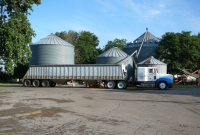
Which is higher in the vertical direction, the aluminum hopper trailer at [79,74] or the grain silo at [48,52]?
the grain silo at [48,52]

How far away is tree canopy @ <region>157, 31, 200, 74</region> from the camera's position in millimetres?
48531

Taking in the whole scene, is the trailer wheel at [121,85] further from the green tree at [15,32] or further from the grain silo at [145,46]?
the grain silo at [145,46]

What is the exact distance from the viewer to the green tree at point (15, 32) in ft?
66.4

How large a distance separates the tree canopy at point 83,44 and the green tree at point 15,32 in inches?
1801

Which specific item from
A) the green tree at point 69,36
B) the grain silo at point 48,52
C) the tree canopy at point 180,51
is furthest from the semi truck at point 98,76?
the green tree at point 69,36

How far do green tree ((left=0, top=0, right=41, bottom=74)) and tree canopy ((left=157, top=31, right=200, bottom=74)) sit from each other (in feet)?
111

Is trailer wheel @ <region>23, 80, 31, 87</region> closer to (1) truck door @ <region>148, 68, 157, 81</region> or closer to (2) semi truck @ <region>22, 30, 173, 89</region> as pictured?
(2) semi truck @ <region>22, 30, 173, 89</region>

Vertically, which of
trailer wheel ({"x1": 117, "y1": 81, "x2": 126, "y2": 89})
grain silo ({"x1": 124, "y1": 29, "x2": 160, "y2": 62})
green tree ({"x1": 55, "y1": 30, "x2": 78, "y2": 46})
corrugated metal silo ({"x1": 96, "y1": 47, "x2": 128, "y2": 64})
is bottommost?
trailer wheel ({"x1": 117, "y1": 81, "x2": 126, "y2": 89})

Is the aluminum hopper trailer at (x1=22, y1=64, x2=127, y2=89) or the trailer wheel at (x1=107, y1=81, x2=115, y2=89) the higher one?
the aluminum hopper trailer at (x1=22, y1=64, x2=127, y2=89)

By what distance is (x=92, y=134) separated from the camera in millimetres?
7355

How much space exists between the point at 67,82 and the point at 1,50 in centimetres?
1375

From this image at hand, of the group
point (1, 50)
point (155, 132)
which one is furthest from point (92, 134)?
point (1, 50)

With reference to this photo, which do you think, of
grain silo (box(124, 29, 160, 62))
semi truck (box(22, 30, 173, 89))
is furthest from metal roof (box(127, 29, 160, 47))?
semi truck (box(22, 30, 173, 89))

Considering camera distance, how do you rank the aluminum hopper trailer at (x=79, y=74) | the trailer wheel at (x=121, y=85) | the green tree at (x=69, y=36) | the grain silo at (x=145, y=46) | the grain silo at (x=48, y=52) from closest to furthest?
the trailer wheel at (x=121, y=85) → the aluminum hopper trailer at (x=79, y=74) → the grain silo at (x=48, y=52) → the grain silo at (x=145, y=46) → the green tree at (x=69, y=36)
